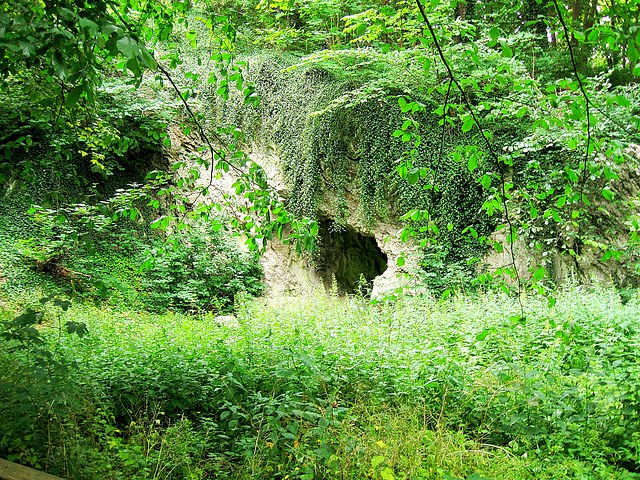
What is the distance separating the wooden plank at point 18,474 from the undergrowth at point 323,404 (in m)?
0.64

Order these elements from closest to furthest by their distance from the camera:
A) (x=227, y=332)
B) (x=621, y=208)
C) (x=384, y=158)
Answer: (x=227, y=332), (x=621, y=208), (x=384, y=158)

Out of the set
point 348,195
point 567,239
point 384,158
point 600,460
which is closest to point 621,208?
point 567,239

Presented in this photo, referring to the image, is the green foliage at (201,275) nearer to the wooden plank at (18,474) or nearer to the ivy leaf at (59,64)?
the wooden plank at (18,474)

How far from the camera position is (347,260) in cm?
1070

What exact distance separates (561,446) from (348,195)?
276 inches

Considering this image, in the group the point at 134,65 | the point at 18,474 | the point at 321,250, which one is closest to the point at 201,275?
the point at 321,250

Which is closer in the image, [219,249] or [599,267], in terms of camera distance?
[599,267]

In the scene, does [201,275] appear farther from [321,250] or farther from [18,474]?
[18,474]

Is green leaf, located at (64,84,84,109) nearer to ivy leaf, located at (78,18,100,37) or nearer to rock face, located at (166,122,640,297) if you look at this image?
ivy leaf, located at (78,18,100,37)

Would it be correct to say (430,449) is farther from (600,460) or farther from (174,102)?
(174,102)

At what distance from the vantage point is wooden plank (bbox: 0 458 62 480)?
1.61 metres

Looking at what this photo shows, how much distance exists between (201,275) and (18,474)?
8244 mm

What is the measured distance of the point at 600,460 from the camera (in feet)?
8.50

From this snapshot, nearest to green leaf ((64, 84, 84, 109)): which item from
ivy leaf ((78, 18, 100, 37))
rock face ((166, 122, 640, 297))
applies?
ivy leaf ((78, 18, 100, 37))
